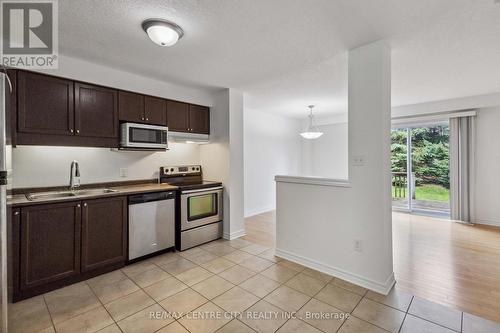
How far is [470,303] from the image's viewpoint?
6.80 ft

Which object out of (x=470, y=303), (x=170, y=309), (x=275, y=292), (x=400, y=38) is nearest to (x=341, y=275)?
(x=275, y=292)

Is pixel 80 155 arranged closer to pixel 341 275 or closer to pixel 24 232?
pixel 24 232

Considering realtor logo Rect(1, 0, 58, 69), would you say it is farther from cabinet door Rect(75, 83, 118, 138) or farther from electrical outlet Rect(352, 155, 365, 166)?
electrical outlet Rect(352, 155, 365, 166)

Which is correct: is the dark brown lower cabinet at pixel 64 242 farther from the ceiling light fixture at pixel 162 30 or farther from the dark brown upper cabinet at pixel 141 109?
the ceiling light fixture at pixel 162 30

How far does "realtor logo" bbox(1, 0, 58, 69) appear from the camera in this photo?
71.1 inches

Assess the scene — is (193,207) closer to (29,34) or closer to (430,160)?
(29,34)

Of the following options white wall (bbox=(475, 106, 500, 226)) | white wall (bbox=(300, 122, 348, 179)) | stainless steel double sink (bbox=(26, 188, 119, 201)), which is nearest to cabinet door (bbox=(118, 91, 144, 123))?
stainless steel double sink (bbox=(26, 188, 119, 201))

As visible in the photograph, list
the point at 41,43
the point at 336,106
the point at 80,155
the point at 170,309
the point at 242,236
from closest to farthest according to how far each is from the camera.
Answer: the point at 170,309 → the point at 41,43 → the point at 80,155 → the point at 242,236 → the point at 336,106

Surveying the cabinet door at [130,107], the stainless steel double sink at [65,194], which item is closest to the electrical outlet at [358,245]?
the stainless steel double sink at [65,194]

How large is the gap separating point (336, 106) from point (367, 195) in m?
3.50

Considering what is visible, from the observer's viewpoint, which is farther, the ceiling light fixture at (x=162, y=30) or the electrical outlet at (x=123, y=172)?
the electrical outlet at (x=123, y=172)

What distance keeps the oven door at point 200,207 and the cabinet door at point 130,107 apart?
4.05ft

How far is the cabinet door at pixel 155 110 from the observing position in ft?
10.6

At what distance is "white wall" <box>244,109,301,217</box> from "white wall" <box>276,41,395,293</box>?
2801 mm
